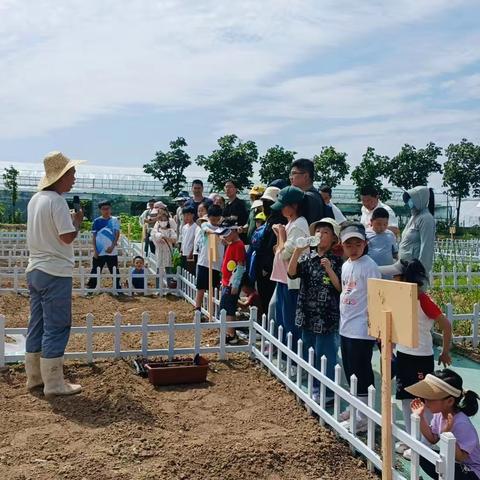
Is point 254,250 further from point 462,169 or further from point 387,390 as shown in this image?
point 462,169

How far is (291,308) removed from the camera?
523cm

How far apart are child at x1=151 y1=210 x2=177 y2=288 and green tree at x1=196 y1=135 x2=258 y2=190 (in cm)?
2082

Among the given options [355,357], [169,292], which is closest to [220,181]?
[169,292]

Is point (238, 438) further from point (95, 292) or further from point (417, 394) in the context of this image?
point (95, 292)

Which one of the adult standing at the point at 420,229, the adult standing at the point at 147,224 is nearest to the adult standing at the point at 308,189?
the adult standing at the point at 420,229

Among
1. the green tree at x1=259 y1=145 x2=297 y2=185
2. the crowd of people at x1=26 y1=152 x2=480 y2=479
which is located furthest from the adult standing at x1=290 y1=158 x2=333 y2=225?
the green tree at x1=259 y1=145 x2=297 y2=185

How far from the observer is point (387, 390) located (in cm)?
296

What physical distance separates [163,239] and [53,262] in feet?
18.0

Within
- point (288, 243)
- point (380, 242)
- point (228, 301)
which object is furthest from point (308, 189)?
point (228, 301)

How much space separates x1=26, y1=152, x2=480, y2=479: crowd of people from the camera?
10.2 ft

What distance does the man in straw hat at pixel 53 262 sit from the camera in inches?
179

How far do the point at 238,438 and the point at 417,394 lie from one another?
4.55 feet

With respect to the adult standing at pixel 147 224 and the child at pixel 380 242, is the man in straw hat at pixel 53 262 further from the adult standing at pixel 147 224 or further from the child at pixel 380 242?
the adult standing at pixel 147 224

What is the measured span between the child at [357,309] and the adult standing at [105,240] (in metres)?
6.51
